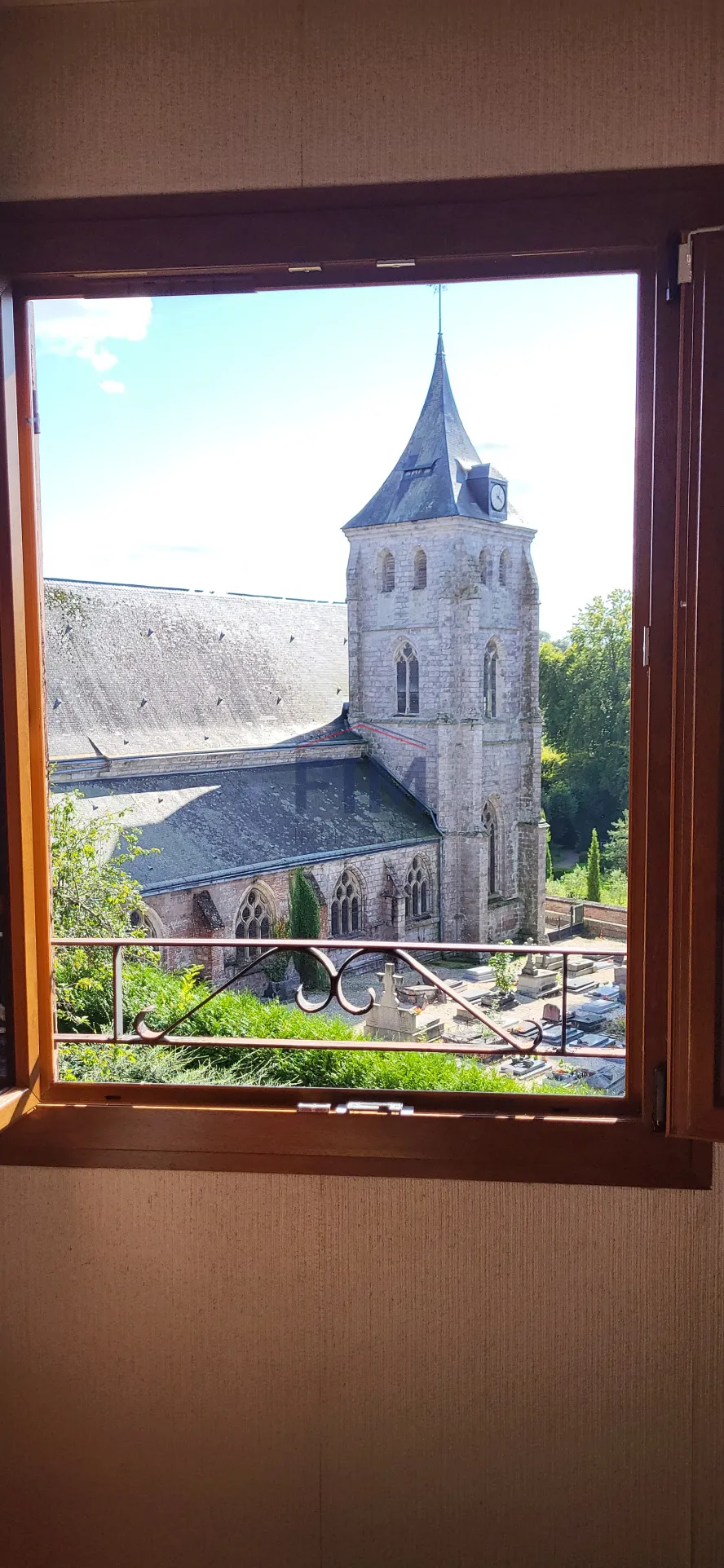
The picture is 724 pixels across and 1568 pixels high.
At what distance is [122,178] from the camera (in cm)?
137

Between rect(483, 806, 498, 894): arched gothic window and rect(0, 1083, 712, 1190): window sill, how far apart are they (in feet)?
11.9

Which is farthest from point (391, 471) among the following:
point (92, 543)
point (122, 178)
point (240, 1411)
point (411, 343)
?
point (240, 1411)

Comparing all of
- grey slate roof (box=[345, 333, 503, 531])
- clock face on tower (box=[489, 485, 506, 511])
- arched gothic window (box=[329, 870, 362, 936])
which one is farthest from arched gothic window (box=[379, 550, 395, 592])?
arched gothic window (box=[329, 870, 362, 936])

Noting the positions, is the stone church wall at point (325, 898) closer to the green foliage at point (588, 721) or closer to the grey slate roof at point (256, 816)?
the grey slate roof at point (256, 816)

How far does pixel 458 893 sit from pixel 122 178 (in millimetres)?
9107

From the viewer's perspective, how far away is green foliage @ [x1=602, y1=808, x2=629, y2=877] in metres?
1.50

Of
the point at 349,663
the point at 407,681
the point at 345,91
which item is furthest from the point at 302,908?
the point at 345,91

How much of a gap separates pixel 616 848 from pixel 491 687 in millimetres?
4924

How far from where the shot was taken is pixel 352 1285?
141 cm

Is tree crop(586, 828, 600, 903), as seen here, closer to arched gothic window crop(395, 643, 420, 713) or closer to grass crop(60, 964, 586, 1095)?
grass crop(60, 964, 586, 1095)

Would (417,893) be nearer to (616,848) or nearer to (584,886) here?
(584,886)

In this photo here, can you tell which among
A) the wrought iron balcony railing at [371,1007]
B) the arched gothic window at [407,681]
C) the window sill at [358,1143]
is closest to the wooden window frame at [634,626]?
the window sill at [358,1143]

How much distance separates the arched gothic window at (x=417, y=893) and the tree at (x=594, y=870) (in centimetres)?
975

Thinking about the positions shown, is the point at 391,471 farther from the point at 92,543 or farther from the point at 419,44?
the point at 419,44
